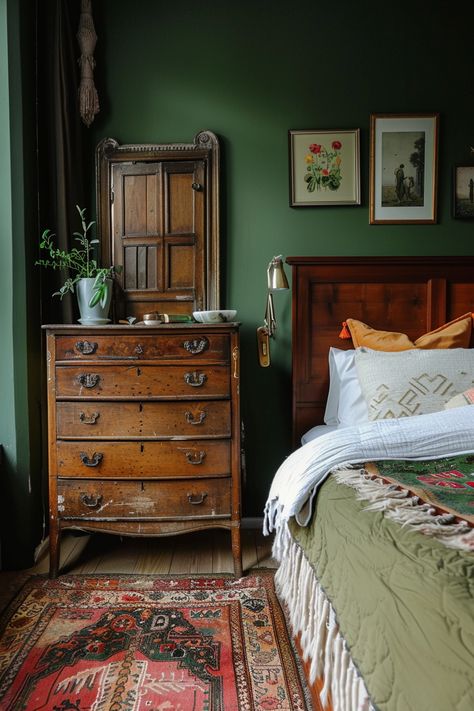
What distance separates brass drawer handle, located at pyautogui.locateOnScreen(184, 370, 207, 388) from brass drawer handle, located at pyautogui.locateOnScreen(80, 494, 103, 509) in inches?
22.7

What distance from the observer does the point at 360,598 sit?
93 centimetres

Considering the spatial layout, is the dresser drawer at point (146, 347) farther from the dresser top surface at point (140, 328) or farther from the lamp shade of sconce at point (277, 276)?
the lamp shade of sconce at point (277, 276)

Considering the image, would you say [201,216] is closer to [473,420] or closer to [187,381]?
[187,381]

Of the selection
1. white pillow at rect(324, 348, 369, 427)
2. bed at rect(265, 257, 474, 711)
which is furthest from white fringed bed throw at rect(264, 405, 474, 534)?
white pillow at rect(324, 348, 369, 427)

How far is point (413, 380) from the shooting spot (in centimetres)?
198

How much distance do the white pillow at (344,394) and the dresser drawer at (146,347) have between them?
1.82 ft

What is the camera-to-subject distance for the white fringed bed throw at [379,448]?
1.41 m

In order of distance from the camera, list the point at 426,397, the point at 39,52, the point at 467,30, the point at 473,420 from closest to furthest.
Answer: the point at 473,420, the point at 426,397, the point at 39,52, the point at 467,30

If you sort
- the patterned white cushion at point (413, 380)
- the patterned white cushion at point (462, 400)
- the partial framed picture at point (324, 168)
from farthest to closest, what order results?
the partial framed picture at point (324, 168)
the patterned white cushion at point (413, 380)
the patterned white cushion at point (462, 400)

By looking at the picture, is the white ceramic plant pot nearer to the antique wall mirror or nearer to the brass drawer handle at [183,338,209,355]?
the antique wall mirror

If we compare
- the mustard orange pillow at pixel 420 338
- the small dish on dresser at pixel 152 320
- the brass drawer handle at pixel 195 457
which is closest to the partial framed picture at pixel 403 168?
the mustard orange pillow at pixel 420 338

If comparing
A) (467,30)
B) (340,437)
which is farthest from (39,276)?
(467,30)

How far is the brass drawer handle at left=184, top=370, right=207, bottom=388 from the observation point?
205 centimetres

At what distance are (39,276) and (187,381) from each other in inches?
35.4
